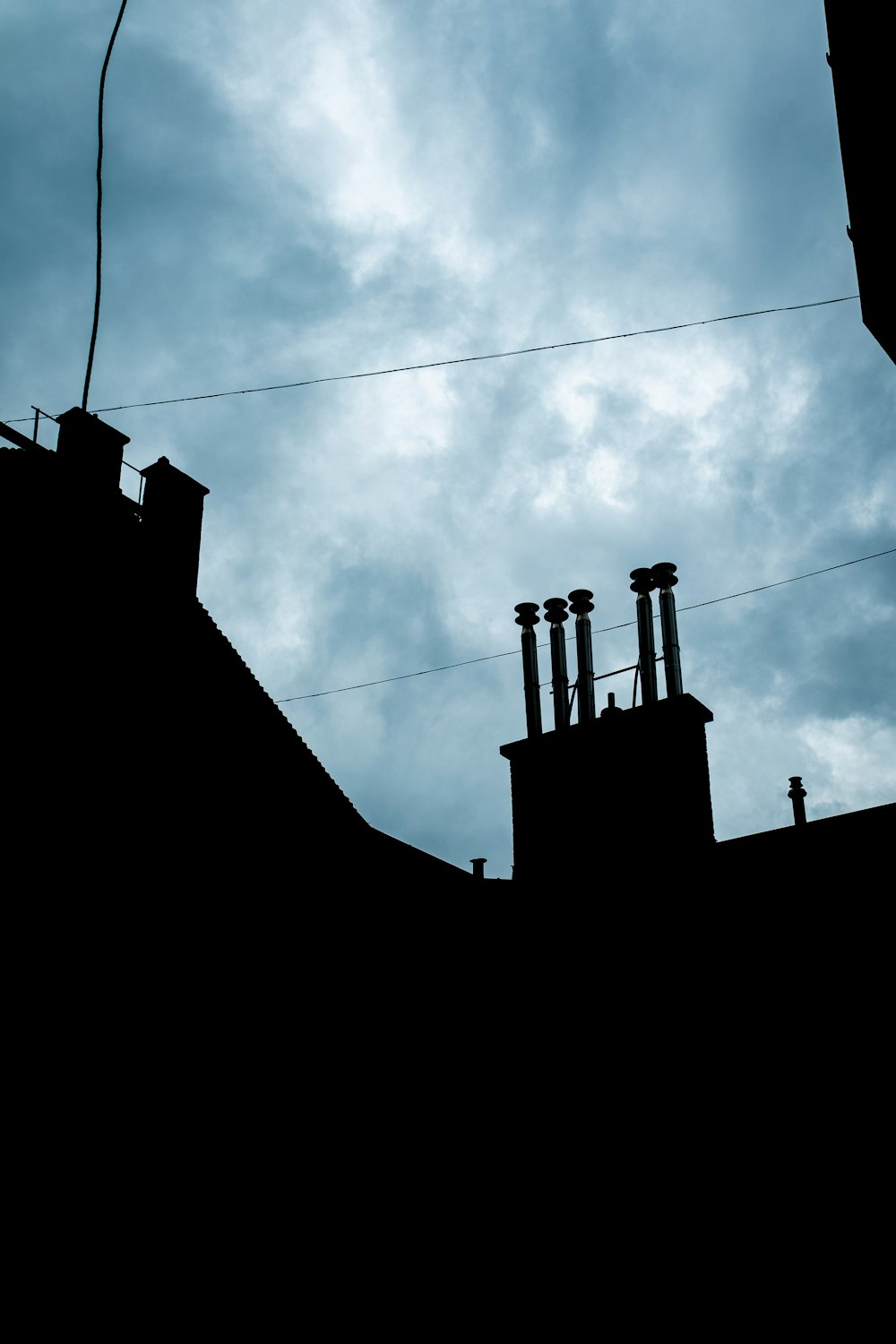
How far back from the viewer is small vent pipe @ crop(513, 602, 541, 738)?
10750 millimetres

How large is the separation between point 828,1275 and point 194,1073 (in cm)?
518

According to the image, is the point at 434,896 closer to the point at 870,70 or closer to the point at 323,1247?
the point at 323,1247

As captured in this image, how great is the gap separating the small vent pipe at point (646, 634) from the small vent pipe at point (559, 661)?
2.73 feet

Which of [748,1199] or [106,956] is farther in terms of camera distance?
[106,956]

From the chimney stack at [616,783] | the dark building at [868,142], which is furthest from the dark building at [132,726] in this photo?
the dark building at [868,142]

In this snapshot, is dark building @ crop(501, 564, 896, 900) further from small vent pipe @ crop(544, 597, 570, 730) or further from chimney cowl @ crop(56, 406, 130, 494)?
chimney cowl @ crop(56, 406, 130, 494)

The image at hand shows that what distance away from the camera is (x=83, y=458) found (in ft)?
39.6

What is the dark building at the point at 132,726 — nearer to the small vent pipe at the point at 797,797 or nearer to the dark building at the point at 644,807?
the dark building at the point at 644,807

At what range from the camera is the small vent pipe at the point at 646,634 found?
33.6 ft

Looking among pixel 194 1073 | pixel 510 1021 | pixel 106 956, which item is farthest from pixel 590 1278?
pixel 106 956

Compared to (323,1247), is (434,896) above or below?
above

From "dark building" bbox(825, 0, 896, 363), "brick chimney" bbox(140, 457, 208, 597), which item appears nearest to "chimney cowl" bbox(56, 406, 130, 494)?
"brick chimney" bbox(140, 457, 208, 597)

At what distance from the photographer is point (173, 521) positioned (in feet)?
41.7

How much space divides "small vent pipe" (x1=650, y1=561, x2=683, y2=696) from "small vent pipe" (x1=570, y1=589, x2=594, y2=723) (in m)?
0.78
